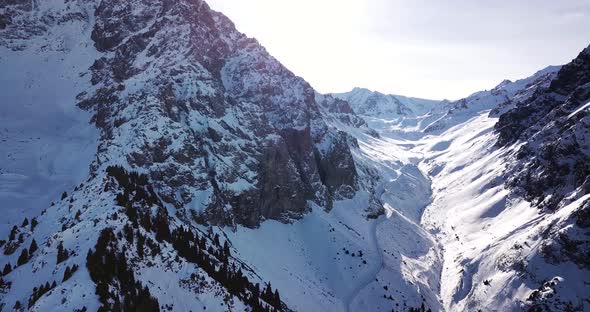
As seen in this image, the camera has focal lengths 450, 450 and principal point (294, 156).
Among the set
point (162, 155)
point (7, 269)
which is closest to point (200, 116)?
point (162, 155)

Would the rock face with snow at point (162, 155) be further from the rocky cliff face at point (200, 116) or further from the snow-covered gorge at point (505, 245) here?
the snow-covered gorge at point (505, 245)

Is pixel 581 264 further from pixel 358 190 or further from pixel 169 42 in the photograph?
pixel 169 42

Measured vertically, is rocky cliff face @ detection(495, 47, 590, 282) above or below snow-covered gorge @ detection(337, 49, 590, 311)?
above

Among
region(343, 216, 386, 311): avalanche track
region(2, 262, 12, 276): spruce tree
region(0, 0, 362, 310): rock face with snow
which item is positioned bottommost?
region(343, 216, 386, 311): avalanche track

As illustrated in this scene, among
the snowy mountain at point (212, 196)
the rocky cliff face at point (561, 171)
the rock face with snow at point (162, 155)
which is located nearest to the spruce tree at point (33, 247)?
the snowy mountain at point (212, 196)

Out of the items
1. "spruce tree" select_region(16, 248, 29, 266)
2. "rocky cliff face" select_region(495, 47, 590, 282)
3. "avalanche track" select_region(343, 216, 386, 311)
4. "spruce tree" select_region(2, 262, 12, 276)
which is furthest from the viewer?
"avalanche track" select_region(343, 216, 386, 311)

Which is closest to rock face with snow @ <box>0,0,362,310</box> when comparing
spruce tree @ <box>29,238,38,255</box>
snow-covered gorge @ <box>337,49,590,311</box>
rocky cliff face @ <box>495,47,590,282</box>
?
spruce tree @ <box>29,238,38,255</box>

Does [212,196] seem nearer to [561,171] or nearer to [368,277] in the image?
[368,277]

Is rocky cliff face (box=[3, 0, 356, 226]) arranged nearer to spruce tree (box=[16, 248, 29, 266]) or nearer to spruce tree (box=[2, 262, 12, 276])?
spruce tree (box=[16, 248, 29, 266])
